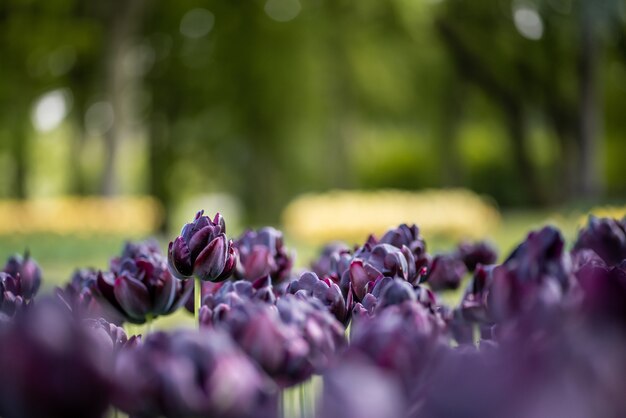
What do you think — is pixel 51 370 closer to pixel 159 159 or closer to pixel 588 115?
pixel 588 115

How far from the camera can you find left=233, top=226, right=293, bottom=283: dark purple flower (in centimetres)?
108

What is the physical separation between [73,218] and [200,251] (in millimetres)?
9361

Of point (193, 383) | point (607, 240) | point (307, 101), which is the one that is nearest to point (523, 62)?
point (307, 101)

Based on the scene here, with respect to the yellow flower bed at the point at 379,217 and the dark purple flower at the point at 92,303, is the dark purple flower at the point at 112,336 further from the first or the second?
the yellow flower bed at the point at 379,217

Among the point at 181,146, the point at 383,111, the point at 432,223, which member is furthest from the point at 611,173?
the point at 432,223

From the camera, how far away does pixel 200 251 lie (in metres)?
0.86

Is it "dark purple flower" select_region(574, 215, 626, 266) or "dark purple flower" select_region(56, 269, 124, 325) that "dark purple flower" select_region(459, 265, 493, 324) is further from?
"dark purple flower" select_region(56, 269, 124, 325)

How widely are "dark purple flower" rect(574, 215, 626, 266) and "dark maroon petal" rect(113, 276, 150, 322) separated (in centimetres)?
61

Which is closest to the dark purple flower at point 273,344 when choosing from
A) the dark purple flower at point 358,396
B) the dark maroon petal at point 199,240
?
the dark purple flower at point 358,396

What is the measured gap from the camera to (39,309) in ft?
1.60

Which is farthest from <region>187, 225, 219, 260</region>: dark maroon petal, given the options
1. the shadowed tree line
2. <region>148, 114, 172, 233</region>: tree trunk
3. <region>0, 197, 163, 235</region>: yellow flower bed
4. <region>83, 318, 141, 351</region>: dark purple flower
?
<region>148, 114, 172, 233</region>: tree trunk

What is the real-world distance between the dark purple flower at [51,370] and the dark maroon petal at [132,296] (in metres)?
0.45

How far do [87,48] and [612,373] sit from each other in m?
13.3

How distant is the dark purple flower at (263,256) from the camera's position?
1080 mm
